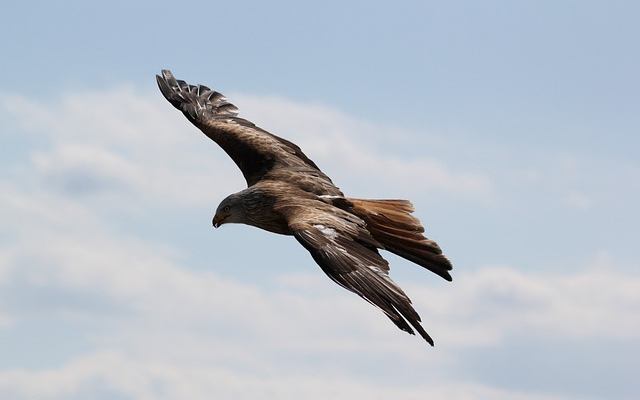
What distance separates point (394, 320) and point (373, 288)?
0.70m

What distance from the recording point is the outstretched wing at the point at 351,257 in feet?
35.3

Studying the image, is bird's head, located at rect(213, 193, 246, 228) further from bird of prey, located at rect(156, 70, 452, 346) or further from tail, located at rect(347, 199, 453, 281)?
tail, located at rect(347, 199, 453, 281)

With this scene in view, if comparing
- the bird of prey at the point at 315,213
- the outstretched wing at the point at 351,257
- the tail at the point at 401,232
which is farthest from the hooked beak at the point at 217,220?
the tail at the point at 401,232

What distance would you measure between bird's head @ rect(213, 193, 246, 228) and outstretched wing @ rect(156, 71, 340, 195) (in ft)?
3.35

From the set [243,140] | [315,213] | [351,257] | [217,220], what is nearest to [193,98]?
[243,140]

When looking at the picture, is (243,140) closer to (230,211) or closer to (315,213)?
(230,211)

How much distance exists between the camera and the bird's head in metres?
14.0

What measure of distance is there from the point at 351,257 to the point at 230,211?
9.39 feet

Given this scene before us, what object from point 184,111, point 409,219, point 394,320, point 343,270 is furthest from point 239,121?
point 394,320

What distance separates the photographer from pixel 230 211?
554 inches

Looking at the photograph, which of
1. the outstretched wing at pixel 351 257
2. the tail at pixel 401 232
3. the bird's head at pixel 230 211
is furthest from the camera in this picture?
the bird's head at pixel 230 211

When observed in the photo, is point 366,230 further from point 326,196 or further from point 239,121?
point 239,121

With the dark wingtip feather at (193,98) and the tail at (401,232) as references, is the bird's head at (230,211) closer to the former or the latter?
the tail at (401,232)

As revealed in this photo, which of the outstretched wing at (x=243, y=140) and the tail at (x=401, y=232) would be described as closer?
the tail at (x=401, y=232)
